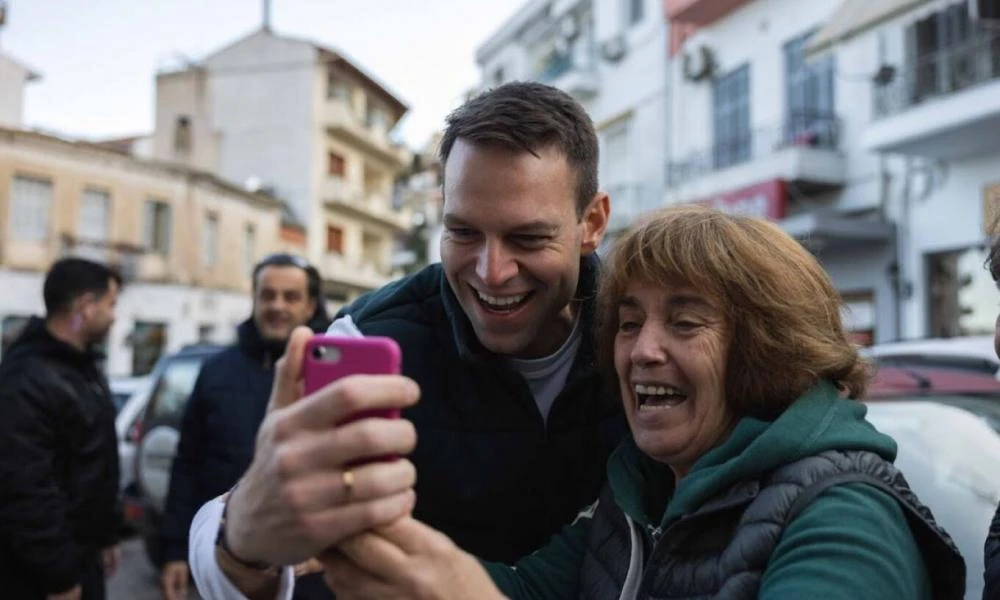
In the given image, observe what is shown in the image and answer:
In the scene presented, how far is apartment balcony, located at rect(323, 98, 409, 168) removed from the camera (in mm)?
33094

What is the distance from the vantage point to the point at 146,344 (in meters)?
25.3

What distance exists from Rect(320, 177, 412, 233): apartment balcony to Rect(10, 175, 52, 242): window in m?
11.5

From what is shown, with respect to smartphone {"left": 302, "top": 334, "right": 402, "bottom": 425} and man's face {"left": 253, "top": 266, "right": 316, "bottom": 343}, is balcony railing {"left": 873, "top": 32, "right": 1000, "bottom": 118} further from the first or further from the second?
smartphone {"left": 302, "top": 334, "right": 402, "bottom": 425}

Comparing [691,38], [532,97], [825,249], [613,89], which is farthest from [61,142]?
[532,97]

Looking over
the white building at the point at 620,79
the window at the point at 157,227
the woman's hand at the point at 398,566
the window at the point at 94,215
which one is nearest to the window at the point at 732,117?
the white building at the point at 620,79

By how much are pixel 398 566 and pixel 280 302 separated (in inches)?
140

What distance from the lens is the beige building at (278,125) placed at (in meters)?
32.3

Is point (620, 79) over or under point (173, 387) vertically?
over

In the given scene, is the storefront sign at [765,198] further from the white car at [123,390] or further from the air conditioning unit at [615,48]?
the white car at [123,390]

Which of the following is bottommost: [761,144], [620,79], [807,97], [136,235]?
[136,235]

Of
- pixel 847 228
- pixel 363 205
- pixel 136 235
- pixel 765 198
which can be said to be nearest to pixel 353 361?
pixel 847 228

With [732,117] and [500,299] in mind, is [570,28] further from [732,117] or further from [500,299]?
[500,299]

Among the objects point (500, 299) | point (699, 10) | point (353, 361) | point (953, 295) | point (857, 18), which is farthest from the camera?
point (699, 10)

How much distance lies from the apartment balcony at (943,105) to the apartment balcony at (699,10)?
14.3 feet
